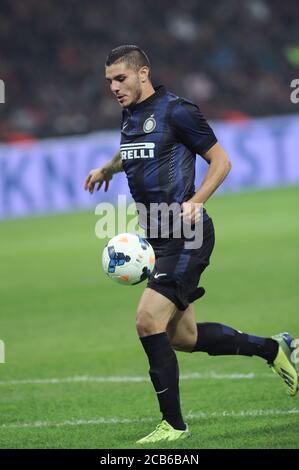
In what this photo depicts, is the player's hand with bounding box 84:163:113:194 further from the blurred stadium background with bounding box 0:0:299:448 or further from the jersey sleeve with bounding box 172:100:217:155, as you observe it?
the blurred stadium background with bounding box 0:0:299:448

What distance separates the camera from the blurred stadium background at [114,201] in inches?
258

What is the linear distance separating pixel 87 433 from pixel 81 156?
1351 cm

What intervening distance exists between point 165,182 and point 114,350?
10.1 feet

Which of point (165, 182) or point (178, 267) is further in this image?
point (165, 182)

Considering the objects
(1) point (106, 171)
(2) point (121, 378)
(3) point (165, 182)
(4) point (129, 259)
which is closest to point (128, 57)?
(3) point (165, 182)

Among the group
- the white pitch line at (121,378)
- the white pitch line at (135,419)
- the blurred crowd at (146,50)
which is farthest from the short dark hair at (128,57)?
the blurred crowd at (146,50)

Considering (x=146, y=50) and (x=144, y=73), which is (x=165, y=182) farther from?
(x=146, y=50)

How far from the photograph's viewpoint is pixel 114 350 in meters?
8.72

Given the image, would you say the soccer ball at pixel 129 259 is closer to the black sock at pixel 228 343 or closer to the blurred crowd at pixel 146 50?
the black sock at pixel 228 343

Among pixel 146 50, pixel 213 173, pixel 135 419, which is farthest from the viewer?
pixel 146 50

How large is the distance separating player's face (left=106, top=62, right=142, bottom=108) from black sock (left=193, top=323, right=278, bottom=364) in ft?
4.67

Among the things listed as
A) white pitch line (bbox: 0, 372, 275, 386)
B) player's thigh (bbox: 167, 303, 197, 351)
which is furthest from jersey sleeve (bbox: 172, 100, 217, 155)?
white pitch line (bbox: 0, 372, 275, 386)

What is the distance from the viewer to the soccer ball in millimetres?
5773

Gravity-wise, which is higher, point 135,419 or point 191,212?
point 191,212
